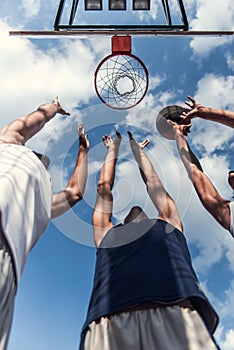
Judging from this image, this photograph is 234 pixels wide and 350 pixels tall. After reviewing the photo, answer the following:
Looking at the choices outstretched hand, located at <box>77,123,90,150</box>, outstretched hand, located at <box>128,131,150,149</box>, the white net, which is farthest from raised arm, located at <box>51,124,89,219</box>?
the white net

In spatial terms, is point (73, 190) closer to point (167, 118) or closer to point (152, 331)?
point (152, 331)

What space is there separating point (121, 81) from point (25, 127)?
4.83 ft

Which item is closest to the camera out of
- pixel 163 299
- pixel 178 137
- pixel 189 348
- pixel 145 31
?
pixel 189 348

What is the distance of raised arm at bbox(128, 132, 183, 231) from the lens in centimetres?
188

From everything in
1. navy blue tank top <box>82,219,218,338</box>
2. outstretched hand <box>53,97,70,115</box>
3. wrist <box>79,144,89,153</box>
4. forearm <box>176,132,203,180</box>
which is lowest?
navy blue tank top <box>82,219,218,338</box>

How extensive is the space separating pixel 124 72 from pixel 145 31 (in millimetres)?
379

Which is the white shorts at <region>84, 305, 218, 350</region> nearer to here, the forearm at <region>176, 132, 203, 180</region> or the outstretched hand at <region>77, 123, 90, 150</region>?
the forearm at <region>176, 132, 203, 180</region>

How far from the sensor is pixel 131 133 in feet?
9.92

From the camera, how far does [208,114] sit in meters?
2.49

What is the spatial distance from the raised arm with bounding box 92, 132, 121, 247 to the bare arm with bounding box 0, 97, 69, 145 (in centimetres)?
52

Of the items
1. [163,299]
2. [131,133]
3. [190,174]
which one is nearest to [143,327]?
[163,299]

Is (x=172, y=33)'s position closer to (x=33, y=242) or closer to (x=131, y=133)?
(x=131, y=133)

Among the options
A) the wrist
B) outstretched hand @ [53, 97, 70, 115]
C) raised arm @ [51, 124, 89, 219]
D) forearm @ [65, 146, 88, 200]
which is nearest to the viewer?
raised arm @ [51, 124, 89, 219]

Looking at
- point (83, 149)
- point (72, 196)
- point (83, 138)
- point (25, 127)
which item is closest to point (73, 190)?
point (72, 196)
